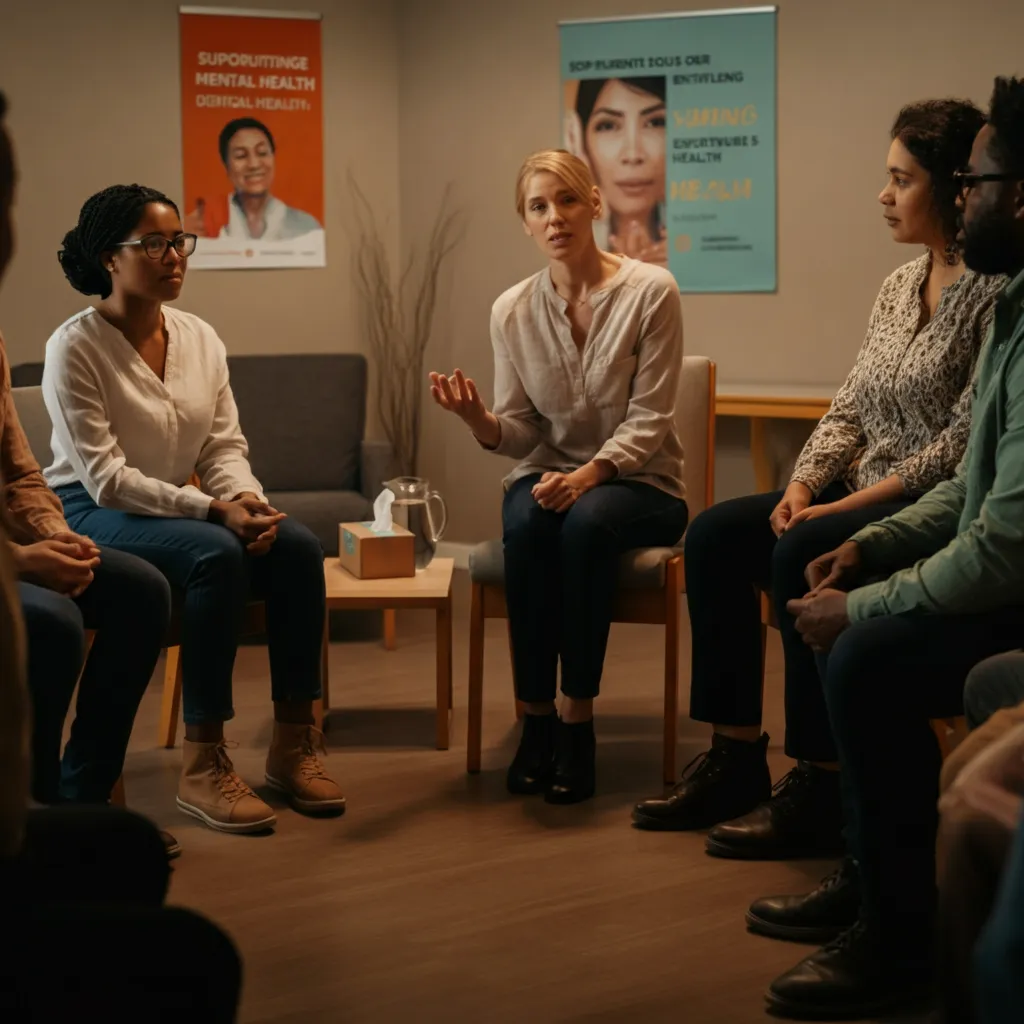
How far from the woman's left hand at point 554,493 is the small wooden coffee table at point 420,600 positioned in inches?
16.6

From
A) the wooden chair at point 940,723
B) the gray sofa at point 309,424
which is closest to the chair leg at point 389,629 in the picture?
the gray sofa at point 309,424

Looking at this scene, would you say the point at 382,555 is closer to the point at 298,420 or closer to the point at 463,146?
the point at 298,420

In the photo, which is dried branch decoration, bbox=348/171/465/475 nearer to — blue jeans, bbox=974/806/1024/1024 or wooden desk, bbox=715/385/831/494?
wooden desk, bbox=715/385/831/494

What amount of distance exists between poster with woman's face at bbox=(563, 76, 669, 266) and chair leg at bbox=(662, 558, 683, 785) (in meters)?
2.37

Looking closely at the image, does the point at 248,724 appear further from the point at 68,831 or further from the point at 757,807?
the point at 68,831

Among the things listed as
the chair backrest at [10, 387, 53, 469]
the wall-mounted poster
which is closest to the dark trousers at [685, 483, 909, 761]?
the chair backrest at [10, 387, 53, 469]

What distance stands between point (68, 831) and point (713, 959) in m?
1.30

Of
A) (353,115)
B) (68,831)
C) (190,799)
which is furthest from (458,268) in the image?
(68,831)

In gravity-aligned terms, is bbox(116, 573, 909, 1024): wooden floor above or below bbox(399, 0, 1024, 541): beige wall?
below

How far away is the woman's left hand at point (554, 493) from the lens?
10.9ft

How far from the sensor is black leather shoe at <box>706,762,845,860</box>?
2916 millimetres

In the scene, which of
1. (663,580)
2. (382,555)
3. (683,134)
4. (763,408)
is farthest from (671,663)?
(683,134)

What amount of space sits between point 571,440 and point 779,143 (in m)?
2.17

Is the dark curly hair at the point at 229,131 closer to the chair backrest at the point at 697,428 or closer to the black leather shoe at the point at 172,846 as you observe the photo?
the chair backrest at the point at 697,428
